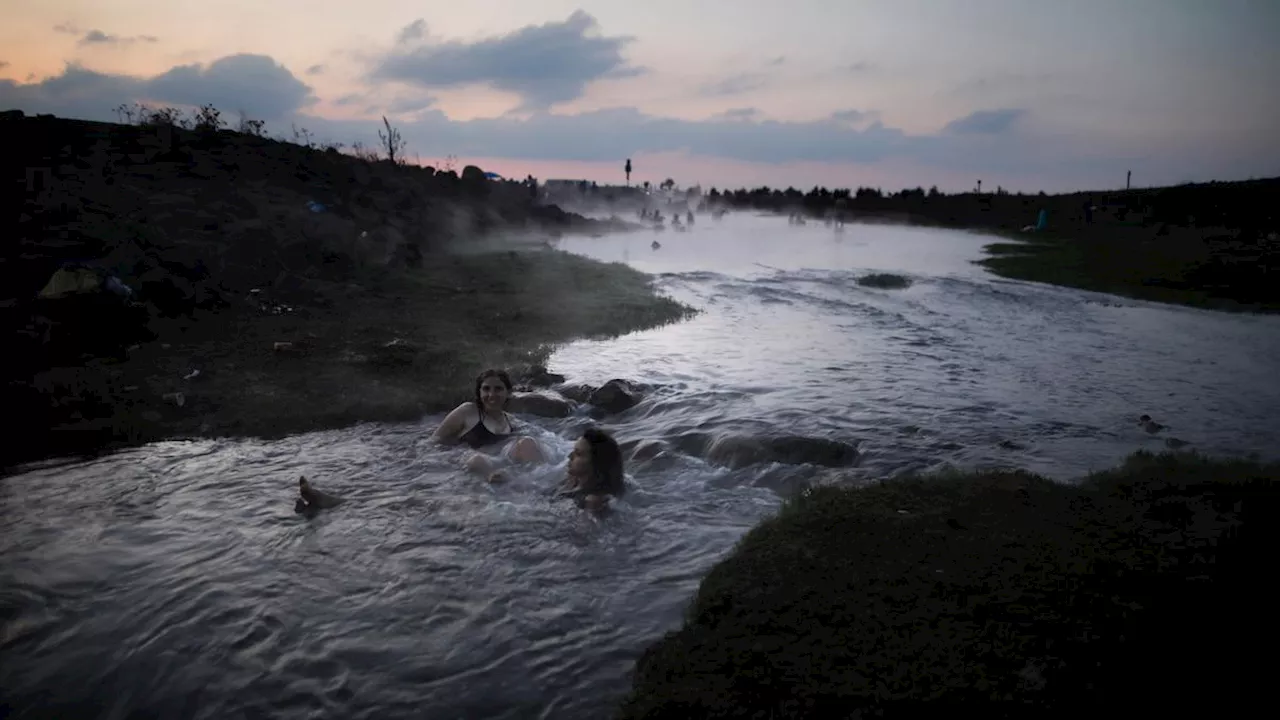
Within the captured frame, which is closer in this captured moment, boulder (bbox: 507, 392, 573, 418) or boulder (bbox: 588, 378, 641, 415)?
boulder (bbox: 507, 392, 573, 418)

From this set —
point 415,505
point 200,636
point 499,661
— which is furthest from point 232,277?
point 499,661

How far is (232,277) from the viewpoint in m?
15.0

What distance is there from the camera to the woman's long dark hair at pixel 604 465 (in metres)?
7.06

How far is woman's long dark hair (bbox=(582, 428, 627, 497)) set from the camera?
706 centimetres

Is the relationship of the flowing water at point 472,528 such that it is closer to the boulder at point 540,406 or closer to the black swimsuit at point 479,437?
the black swimsuit at point 479,437

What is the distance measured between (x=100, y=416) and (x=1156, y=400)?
14.6 metres

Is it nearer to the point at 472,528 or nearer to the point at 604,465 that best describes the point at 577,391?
the point at 604,465

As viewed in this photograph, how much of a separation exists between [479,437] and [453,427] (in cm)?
36

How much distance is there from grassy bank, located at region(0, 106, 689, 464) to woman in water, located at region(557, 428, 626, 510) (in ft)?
11.9

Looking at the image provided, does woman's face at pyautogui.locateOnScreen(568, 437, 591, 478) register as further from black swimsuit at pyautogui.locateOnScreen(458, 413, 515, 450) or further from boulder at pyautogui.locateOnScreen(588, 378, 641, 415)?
boulder at pyautogui.locateOnScreen(588, 378, 641, 415)

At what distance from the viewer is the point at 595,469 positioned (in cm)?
706

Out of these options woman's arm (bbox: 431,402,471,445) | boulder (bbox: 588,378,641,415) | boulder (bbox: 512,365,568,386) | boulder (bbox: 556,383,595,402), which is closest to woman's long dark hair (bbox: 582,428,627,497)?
woman's arm (bbox: 431,402,471,445)

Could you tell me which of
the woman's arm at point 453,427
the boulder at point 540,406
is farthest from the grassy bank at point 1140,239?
the woman's arm at point 453,427

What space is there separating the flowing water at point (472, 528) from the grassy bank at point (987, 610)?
72cm
